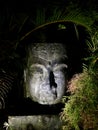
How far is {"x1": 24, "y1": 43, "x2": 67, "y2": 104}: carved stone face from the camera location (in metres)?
4.59

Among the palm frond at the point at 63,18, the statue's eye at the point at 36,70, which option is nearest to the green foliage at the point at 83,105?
the statue's eye at the point at 36,70

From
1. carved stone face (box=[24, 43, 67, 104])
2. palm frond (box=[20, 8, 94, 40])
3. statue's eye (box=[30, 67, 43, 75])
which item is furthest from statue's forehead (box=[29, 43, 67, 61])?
palm frond (box=[20, 8, 94, 40])

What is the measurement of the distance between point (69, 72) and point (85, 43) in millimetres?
1005

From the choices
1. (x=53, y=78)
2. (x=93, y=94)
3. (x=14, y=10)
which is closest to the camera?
(x=93, y=94)

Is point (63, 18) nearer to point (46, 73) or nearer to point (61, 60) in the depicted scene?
point (61, 60)

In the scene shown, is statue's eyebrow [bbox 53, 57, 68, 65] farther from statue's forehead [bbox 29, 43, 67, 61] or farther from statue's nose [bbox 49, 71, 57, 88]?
statue's nose [bbox 49, 71, 57, 88]

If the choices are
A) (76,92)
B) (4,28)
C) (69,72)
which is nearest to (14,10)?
(4,28)

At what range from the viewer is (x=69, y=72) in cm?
489

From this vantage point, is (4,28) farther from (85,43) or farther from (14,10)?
(85,43)

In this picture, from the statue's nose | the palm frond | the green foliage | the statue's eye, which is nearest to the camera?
the green foliage

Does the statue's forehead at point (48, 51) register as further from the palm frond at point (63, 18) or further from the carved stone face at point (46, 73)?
the palm frond at point (63, 18)

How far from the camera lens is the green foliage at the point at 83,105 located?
420cm

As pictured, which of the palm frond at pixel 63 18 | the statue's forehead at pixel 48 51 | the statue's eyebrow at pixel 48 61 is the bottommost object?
the statue's eyebrow at pixel 48 61

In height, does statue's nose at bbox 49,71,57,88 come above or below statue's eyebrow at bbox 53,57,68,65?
below
